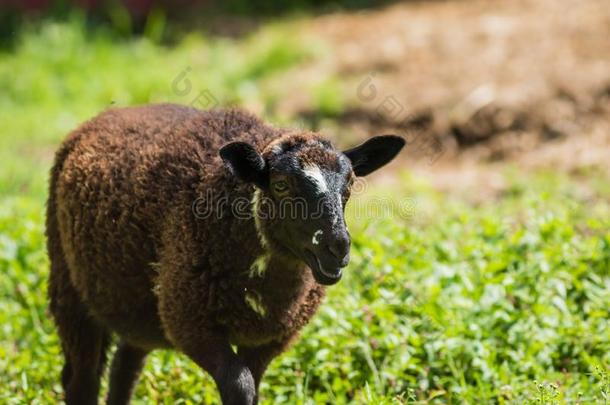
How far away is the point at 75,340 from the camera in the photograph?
573cm

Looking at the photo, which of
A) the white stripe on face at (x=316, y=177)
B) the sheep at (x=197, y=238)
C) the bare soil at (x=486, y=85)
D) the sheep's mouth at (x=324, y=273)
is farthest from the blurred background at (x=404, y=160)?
the white stripe on face at (x=316, y=177)

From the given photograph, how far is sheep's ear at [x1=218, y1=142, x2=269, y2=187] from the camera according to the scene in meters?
4.66

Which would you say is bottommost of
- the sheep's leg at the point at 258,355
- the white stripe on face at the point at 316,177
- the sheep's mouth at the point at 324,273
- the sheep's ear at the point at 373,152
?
the sheep's leg at the point at 258,355

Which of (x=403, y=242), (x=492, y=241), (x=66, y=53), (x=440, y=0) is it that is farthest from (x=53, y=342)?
(x=440, y=0)

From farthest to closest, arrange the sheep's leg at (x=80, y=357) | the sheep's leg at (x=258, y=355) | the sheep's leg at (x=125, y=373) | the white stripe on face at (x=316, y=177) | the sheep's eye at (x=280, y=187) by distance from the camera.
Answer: the sheep's leg at (x=125, y=373)
the sheep's leg at (x=80, y=357)
the sheep's leg at (x=258, y=355)
the sheep's eye at (x=280, y=187)
the white stripe on face at (x=316, y=177)

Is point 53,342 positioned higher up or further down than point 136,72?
higher up

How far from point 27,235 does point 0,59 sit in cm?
778

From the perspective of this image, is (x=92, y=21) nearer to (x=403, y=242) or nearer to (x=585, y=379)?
(x=403, y=242)

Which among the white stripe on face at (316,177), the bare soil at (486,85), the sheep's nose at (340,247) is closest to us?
the sheep's nose at (340,247)

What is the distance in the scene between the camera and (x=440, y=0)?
14445 millimetres

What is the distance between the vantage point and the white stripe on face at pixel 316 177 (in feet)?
15.1

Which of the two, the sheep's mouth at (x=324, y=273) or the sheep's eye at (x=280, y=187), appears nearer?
the sheep's mouth at (x=324, y=273)

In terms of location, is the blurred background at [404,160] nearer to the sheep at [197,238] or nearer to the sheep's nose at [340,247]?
the sheep at [197,238]

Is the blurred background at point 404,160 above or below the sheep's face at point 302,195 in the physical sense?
below
